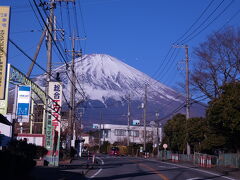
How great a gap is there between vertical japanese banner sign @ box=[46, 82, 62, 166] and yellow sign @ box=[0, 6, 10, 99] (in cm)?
1279

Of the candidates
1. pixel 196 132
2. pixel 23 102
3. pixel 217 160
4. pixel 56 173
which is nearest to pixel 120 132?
pixel 196 132

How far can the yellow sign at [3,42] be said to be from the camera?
49.8 ft

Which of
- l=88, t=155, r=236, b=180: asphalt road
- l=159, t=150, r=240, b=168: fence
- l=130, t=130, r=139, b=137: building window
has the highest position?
l=130, t=130, r=139, b=137: building window

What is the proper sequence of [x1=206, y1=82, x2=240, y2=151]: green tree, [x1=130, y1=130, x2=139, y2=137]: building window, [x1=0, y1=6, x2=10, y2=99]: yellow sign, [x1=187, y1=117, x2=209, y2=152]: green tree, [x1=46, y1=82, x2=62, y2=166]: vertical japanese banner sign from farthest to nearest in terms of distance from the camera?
[x1=130, y1=130, x2=139, y2=137]: building window → [x1=187, y1=117, x2=209, y2=152]: green tree → [x1=206, y1=82, x2=240, y2=151]: green tree → [x1=46, y1=82, x2=62, y2=166]: vertical japanese banner sign → [x1=0, y1=6, x2=10, y2=99]: yellow sign

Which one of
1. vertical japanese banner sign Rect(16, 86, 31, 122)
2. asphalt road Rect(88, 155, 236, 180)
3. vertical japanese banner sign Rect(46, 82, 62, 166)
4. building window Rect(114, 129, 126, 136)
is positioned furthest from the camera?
building window Rect(114, 129, 126, 136)

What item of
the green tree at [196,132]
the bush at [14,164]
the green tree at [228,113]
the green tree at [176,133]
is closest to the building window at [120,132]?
the green tree at [176,133]

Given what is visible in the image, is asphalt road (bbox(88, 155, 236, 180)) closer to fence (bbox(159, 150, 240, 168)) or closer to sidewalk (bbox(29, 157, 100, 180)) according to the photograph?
sidewalk (bbox(29, 157, 100, 180))

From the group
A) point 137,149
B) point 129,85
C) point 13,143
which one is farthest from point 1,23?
point 129,85

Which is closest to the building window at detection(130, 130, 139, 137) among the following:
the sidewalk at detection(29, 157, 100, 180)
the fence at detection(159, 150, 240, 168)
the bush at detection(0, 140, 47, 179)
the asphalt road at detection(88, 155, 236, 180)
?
the fence at detection(159, 150, 240, 168)

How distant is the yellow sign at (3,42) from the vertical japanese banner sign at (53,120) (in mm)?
12787

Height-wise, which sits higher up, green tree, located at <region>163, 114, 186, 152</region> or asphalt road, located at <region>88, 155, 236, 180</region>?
green tree, located at <region>163, 114, 186, 152</region>

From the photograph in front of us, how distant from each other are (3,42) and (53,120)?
14.6 metres

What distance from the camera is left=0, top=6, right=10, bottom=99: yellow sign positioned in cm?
1519

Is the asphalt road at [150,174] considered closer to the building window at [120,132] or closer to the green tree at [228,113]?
the green tree at [228,113]
